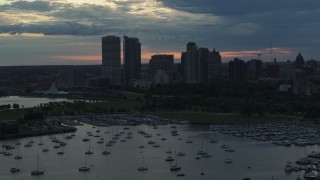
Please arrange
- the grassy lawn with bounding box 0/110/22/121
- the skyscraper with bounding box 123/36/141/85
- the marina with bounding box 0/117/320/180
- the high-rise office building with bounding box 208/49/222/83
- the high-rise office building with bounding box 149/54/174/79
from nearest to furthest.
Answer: the marina with bounding box 0/117/320/180 → the grassy lawn with bounding box 0/110/22/121 → the high-rise office building with bounding box 208/49/222/83 → the high-rise office building with bounding box 149/54/174/79 → the skyscraper with bounding box 123/36/141/85

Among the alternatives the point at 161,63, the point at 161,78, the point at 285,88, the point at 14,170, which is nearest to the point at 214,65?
the point at 161,63

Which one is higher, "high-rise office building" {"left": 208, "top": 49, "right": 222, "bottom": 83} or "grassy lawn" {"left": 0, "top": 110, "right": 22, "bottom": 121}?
"high-rise office building" {"left": 208, "top": 49, "right": 222, "bottom": 83}

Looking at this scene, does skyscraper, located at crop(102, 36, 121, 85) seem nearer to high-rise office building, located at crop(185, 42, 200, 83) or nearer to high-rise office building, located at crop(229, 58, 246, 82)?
high-rise office building, located at crop(185, 42, 200, 83)

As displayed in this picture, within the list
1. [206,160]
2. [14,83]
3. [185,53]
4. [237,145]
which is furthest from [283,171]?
[14,83]

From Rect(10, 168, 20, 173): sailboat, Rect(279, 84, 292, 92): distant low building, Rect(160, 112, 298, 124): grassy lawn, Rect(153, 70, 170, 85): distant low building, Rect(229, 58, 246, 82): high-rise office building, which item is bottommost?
Rect(10, 168, 20, 173): sailboat

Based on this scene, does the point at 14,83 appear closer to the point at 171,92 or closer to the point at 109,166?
the point at 171,92

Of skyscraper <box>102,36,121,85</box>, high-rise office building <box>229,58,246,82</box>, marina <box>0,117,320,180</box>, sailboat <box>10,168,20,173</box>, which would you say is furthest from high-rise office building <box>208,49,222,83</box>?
sailboat <box>10,168,20,173</box>
